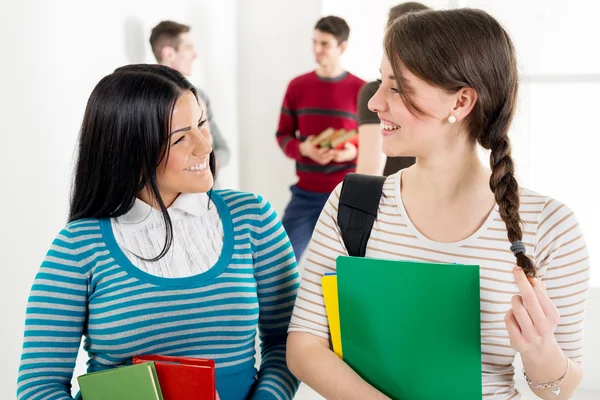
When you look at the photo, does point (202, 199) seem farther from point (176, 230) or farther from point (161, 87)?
point (161, 87)

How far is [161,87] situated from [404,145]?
490mm

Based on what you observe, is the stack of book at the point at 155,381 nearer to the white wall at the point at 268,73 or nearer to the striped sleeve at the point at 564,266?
the striped sleeve at the point at 564,266

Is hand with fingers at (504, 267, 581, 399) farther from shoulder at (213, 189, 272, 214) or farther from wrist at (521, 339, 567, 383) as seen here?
shoulder at (213, 189, 272, 214)

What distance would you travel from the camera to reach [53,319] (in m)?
1.33

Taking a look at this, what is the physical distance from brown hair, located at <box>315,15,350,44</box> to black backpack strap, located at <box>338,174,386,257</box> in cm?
283

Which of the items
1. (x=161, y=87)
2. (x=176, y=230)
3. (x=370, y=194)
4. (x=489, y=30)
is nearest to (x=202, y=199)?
(x=176, y=230)

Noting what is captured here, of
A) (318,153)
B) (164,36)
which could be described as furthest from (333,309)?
(318,153)

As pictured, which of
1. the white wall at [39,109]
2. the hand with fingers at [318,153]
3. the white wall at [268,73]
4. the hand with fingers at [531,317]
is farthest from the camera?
the white wall at [268,73]

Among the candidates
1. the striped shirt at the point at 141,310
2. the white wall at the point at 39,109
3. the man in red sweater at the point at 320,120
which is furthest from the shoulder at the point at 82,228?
the man in red sweater at the point at 320,120

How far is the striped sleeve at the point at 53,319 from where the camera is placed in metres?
1.33

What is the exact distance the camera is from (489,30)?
1287mm

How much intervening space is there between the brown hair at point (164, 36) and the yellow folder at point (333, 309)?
2323mm

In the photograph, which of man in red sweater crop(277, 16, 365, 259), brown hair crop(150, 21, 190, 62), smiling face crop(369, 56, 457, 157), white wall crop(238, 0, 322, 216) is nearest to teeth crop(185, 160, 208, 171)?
smiling face crop(369, 56, 457, 157)

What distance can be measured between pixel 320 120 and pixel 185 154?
2694 millimetres
